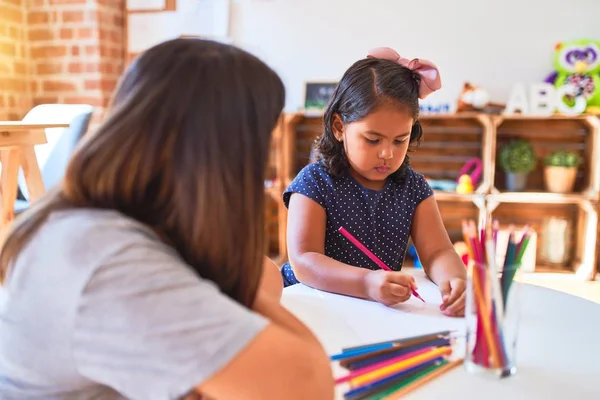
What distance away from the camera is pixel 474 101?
2.81 metres

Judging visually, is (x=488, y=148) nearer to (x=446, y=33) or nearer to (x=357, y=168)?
(x=446, y=33)

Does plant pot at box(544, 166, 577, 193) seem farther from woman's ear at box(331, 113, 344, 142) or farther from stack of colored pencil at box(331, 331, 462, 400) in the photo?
stack of colored pencil at box(331, 331, 462, 400)

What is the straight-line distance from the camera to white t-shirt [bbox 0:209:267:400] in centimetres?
44

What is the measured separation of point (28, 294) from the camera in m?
0.49

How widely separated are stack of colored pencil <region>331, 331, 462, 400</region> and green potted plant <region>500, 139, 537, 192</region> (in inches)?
89.7

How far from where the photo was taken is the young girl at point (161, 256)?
1.47ft

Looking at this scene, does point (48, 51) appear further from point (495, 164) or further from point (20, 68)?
point (495, 164)

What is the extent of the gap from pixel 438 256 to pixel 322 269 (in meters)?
0.27

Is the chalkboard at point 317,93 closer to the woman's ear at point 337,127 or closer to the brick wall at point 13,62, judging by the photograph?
the brick wall at point 13,62

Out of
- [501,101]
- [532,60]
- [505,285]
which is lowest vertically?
[505,285]

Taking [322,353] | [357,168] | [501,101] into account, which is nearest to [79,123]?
[357,168]

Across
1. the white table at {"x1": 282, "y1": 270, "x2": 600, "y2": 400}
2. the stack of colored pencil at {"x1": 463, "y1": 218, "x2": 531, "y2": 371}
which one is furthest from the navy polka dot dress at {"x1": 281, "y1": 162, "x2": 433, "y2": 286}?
the stack of colored pencil at {"x1": 463, "y1": 218, "x2": 531, "y2": 371}

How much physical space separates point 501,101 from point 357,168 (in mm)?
1924

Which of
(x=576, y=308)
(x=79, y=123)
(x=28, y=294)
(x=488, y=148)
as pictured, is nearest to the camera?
(x=28, y=294)
